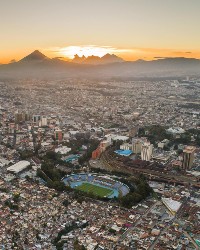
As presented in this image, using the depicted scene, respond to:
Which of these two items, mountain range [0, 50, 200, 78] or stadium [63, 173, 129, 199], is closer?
stadium [63, 173, 129, 199]

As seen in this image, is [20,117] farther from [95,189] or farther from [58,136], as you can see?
[95,189]

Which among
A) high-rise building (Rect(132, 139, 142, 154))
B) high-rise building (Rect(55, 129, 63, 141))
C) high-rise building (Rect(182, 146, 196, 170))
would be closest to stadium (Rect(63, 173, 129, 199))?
high-rise building (Rect(182, 146, 196, 170))

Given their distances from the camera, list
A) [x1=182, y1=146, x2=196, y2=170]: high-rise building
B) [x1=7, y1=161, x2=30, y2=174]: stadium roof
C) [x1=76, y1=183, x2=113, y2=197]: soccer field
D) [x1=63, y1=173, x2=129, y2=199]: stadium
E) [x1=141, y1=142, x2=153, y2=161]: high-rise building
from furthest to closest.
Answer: [x1=141, y1=142, x2=153, y2=161]: high-rise building → [x1=182, y1=146, x2=196, y2=170]: high-rise building → [x1=7, y1=161, x2=30, y2=174]: stadium roof → [x1=63, y1=173, x2=129, y2=199]: stadium → [x1=76, y1=183, x2=113, y2=197]: soccer field

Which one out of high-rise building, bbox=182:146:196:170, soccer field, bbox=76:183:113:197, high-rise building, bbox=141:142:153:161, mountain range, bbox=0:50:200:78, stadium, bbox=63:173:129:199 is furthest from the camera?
mountain range, bbox=0:50:200:78

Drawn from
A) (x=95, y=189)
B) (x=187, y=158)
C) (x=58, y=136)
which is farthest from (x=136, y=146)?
(x=95, y=189)

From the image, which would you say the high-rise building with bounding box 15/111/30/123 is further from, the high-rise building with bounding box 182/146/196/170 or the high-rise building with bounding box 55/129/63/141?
the high-rise building with bounding box 182/146/196/170

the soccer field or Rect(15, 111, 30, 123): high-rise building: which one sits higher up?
Rect(15, 111, 30, 123): high-rise building

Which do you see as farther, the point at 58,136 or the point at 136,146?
the point at 58,136
